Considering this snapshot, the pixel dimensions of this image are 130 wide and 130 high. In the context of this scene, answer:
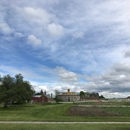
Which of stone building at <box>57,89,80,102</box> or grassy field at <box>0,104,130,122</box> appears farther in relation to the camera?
stone building at <box>57,89,80,102</box>

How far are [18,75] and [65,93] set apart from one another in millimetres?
109349

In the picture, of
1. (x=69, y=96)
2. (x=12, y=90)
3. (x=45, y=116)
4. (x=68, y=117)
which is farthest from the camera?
(x=69, y=96)

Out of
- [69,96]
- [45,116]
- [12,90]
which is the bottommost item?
[45,116]

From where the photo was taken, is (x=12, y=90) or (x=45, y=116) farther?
(x=12, y=90)

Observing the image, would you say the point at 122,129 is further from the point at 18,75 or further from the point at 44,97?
the point at 44,97

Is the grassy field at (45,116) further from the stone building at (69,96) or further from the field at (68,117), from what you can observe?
the stone building at (69,96)

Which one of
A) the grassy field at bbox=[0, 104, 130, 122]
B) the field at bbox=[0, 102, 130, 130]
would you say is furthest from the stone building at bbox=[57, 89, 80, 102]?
the field at bbox=[0, 102, 130, 130]

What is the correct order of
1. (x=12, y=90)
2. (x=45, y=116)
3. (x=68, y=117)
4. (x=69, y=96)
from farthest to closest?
1. (x=69, y=96)
2. (x=12, y=90)
3. (x=45, y=116)
4. (x=68, y=117)

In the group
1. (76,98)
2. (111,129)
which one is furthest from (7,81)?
(76,98)

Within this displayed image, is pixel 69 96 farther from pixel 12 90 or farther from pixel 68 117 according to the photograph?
pixel 68 117

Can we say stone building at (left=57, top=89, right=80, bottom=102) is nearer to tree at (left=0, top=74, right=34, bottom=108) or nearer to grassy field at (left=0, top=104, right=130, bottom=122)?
tree at (left=0, top=74, right=34, bottom=108)

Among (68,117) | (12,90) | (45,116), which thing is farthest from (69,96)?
(68,117)

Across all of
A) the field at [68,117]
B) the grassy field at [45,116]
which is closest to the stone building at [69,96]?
the grassy field at [45,116]

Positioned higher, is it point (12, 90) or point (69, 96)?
point (69, 96)
